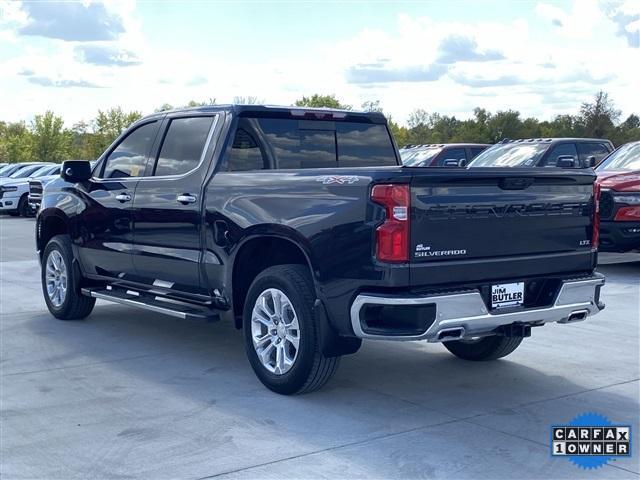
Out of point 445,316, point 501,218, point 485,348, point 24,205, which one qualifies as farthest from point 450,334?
point 24,205

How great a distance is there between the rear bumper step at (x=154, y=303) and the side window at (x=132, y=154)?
107 centimetres

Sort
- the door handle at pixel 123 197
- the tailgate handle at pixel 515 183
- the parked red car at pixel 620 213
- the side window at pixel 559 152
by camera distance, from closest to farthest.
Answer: the tailgate handle at pixel 515 183 → the door handle at pixel 123 197 → the parked red car at pixel 620 213 → the side window at pixel 559 152

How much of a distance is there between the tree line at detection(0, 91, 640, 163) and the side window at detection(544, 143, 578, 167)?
26.4 meters

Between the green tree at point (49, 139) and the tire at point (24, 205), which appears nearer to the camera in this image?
the tire at point (24, 205)

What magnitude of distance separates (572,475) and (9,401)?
3.77 meters

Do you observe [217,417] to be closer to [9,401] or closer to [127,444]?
[127,444]

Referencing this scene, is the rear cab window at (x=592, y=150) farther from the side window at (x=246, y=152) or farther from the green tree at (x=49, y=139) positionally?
the green tree at (x=49, y=139)

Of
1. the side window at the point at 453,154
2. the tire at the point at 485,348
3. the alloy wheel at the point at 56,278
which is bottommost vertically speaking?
the tire at the point at 485,348

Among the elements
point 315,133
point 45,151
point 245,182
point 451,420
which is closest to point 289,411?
point 451,420

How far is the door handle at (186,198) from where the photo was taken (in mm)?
7073

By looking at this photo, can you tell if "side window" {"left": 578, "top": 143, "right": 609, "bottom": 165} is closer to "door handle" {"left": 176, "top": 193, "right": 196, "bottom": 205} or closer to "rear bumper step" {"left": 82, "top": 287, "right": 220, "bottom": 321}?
"rear bumper step" {"left": 82, "top": 287, "right": 220, "bottom": 321}

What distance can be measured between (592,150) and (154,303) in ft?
37.9

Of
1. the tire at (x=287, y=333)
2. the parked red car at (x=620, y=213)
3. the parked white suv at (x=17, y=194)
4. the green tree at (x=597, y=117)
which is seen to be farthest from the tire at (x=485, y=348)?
the green tree at (x=597, y=117)

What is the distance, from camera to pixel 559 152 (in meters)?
15.9
